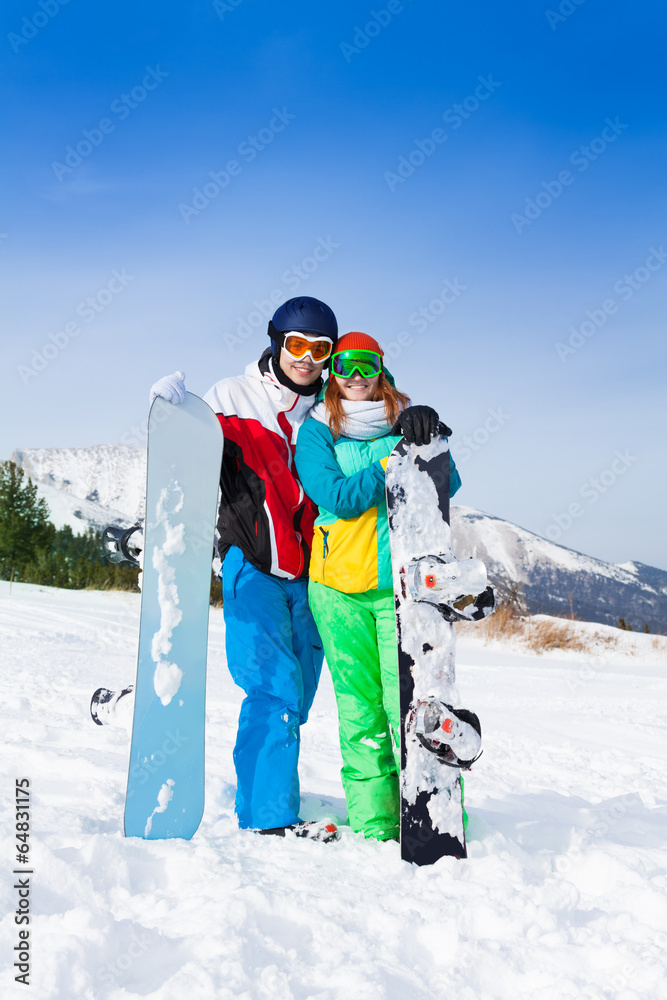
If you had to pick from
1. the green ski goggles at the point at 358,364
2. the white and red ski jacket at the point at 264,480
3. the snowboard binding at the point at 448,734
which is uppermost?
the green ski goggles at the point at 358,364

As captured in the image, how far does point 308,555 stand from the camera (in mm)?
2814

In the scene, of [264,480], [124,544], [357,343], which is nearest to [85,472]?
[124,544]

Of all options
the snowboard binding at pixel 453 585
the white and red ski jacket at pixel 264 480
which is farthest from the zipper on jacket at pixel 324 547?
the snowboard binding at pixel 453 585

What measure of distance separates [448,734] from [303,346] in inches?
63.9

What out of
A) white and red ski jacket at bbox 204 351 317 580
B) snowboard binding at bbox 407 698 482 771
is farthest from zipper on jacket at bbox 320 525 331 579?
snowboard binding at bbox 407 698 482 771

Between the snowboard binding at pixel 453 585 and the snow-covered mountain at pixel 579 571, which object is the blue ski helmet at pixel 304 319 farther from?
the snow-covered mountain at pixel 579 571

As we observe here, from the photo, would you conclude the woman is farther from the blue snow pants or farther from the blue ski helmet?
the blue ski helmet

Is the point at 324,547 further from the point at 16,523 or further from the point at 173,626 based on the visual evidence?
the point at 16,523

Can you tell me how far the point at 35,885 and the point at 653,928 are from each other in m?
1.59

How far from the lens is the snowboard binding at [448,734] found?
7.40 feet

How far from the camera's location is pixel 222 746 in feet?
13.0

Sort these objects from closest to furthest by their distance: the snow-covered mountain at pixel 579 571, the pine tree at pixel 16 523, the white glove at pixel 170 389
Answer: the white glove at pixel 170 389 → the pine tree at pixel 16 523 → the snow-covered mountain at pixel 579 571

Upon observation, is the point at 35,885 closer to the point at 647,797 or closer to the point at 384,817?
the point at 384,817

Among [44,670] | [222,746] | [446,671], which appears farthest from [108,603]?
[446,671]
